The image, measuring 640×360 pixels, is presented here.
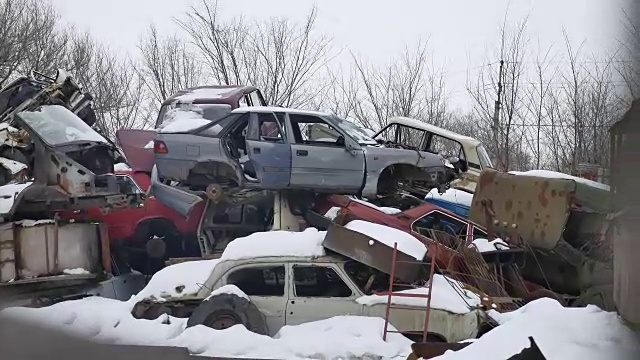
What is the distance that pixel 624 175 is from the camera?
11.2 feet

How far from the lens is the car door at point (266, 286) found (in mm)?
5816

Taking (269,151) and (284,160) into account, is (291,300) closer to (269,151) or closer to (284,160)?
(284,160)

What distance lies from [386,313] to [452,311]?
56cm

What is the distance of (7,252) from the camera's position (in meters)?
7.43

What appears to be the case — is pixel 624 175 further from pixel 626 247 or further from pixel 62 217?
pixel 62 217

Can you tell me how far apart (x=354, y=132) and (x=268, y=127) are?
4.35 feet

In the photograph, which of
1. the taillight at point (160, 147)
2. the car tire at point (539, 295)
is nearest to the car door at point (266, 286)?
the car tire at point (539, 295)

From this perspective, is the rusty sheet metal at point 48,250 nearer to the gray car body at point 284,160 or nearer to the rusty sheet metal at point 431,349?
the gray car body at point 284,160

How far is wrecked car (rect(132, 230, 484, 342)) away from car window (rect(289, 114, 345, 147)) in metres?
3.13

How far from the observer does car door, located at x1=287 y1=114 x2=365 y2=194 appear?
29.5ft

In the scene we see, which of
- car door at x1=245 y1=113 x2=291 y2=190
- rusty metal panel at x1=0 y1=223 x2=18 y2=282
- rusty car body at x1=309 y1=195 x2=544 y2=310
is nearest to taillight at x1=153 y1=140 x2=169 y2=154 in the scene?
car door at x1=245 y1=113 x2=291 y2=190

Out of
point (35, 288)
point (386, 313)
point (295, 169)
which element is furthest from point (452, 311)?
point (35, 288)

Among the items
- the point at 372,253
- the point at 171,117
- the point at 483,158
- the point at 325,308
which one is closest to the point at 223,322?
the point at 325,308

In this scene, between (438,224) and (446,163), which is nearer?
(438,224)
